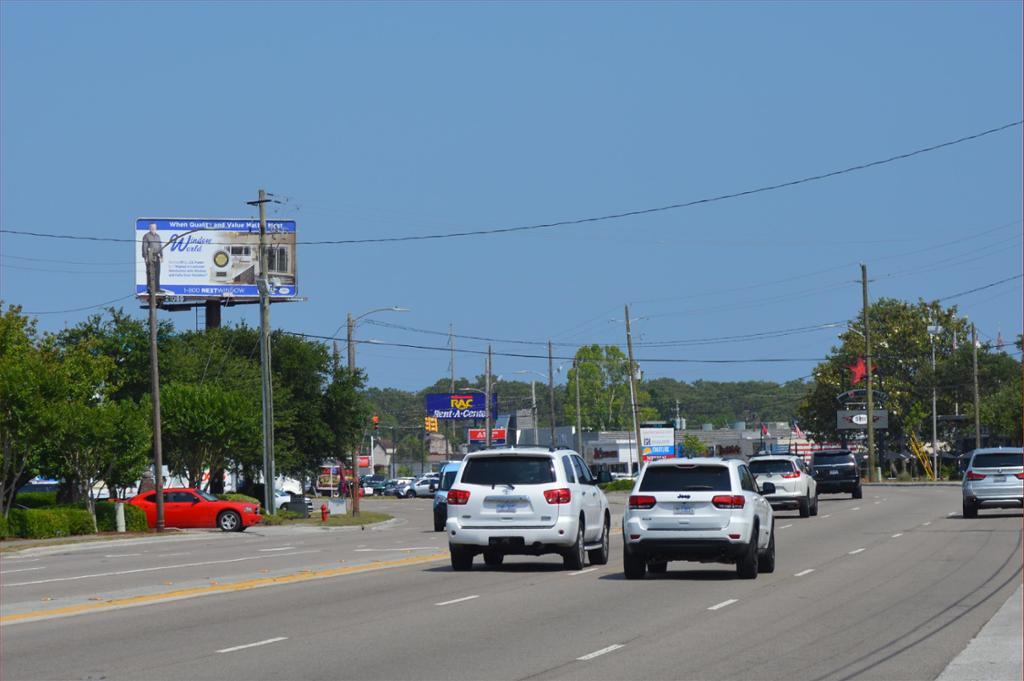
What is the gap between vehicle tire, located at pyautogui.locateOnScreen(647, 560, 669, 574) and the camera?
23734mm

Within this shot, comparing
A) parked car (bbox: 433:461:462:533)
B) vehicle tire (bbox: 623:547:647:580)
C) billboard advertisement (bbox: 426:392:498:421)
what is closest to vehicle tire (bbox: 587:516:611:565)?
vehicle tire (bbox: 623:547:647:580)

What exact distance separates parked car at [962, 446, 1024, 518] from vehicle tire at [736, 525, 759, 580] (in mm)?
17675

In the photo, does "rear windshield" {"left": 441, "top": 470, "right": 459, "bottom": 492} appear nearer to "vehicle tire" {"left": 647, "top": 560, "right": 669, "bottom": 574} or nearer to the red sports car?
the red sports car

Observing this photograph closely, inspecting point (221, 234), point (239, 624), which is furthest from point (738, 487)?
point (221, 234)

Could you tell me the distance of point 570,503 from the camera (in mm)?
Result: 23453

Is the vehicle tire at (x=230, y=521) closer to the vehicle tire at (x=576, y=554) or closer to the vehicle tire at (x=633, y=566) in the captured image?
the vehicle tire at (x=576, y=554)

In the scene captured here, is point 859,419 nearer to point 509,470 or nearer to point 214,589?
point 509,470

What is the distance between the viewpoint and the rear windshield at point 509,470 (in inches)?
933

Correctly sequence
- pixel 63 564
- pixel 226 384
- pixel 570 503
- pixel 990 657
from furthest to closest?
pixel 226 384 < pixel 63 564 < pixel 570 503 < pixel 990 657

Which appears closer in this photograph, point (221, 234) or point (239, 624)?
point (239, 624)

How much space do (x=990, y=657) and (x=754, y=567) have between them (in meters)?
8.68

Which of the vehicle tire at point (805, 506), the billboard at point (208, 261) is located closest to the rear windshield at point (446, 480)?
the vehicle tire at point (805, 506)

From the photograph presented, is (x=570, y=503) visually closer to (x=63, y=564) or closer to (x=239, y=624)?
(x=239, y=624)

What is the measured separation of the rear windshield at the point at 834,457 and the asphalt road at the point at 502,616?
26650 millimetres
